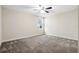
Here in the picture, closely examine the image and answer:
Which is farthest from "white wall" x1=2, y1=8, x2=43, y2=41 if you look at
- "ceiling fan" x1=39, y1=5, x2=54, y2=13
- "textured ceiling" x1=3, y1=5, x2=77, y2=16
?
"ceiling fan" x1=39, y1=5, x2=54, y2=13

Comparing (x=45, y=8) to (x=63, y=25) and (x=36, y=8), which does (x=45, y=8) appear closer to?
(x=36, y=8)

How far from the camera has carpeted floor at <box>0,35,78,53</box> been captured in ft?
4.77

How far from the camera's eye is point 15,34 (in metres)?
1.47

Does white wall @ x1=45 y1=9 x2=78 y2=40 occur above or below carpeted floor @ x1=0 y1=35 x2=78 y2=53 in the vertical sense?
above

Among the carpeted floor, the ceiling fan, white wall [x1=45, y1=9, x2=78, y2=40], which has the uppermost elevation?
the ceiling fan

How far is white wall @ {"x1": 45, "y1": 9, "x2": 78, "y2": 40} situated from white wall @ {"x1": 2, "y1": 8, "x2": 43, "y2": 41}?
0.24 m

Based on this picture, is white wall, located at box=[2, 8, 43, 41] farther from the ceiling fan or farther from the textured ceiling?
the ceiling fan

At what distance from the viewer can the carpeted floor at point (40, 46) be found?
1454mm

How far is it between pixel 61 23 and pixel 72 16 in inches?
9.7

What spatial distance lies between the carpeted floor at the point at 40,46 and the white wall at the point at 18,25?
0.11m

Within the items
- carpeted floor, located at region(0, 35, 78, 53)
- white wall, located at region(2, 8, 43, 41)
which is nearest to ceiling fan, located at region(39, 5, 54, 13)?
white wall, located at region(2, 8, 43, 41)

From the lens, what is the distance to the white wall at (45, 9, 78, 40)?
1463 mm

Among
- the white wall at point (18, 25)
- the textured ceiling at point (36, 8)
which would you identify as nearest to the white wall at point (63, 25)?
the textured ceiling at point (36, 8)

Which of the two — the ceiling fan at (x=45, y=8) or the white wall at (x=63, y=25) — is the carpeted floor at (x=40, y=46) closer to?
the white wall at (x=63, y=25)
